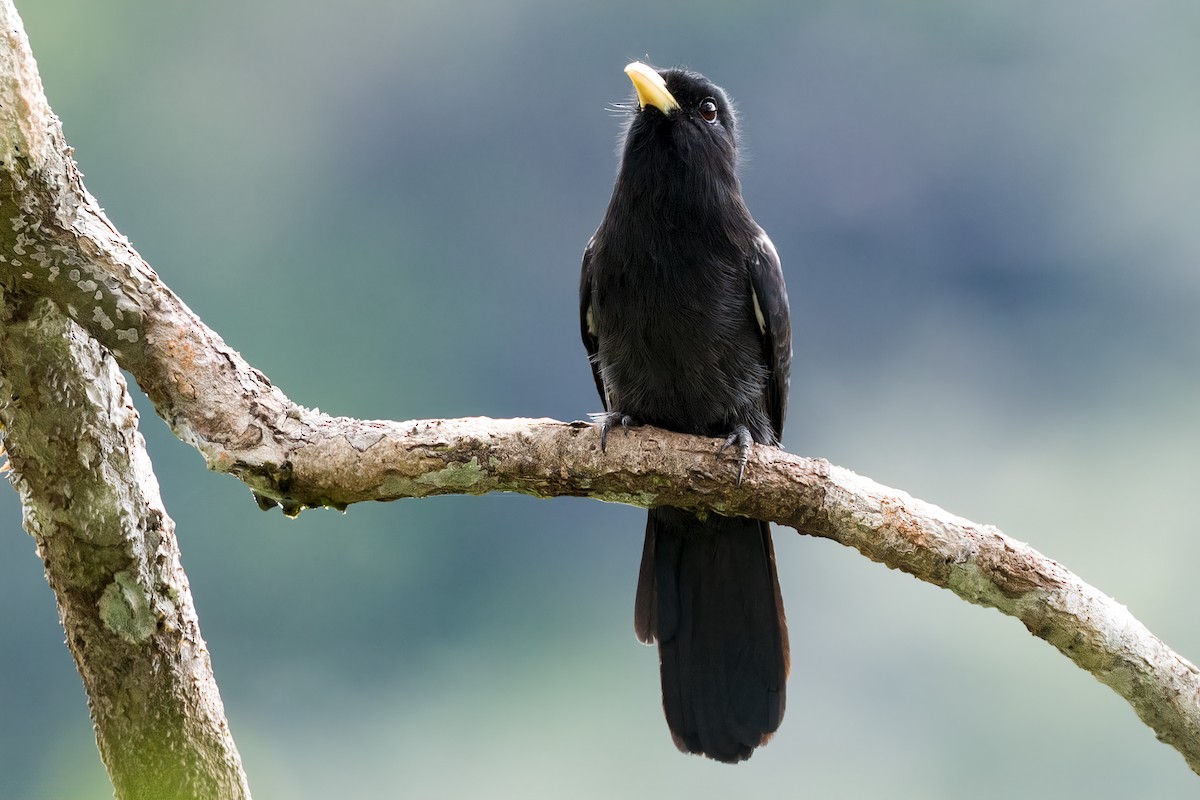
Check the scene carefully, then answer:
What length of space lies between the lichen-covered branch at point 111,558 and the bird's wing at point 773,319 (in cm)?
171

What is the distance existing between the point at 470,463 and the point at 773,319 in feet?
3.78

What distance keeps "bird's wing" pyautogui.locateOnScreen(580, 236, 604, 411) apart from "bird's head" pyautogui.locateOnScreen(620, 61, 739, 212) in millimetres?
311

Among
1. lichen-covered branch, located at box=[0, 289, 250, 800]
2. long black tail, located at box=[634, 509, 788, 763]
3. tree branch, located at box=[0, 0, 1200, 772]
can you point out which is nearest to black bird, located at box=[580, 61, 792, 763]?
long black tail, located at box=[634, 509, 788, 763]

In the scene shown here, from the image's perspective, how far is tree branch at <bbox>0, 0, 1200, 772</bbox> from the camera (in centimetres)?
238

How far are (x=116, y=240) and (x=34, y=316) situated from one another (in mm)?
238

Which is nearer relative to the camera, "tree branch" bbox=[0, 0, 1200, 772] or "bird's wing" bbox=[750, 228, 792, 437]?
"tree branch" bbox=[0, 0, 1200, 772]

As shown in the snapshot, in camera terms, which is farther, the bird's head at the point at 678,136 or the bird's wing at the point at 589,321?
the bird's wing at the point at 589,321

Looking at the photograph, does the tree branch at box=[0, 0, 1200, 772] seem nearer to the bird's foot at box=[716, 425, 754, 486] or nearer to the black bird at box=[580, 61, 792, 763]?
the bird's foot at box=[716, 425, 754, 486]

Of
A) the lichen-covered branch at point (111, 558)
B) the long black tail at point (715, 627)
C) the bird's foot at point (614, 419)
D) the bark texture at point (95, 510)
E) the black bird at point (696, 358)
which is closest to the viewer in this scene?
the bark texture at point (95, 510)

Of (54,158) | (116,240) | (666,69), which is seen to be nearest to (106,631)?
(116,240)

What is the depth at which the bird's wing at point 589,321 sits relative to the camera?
3.46 meters

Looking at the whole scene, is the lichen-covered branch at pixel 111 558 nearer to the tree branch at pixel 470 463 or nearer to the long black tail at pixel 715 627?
the tree branch at pixel 470 463

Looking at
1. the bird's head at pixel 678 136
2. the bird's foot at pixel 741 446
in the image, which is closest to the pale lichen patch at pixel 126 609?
the bird's foot at pixel 741 446

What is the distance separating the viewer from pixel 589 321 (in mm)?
3521
